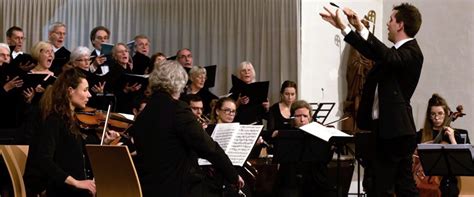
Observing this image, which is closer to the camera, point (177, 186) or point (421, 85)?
point (177, 186)

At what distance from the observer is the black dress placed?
4.47m

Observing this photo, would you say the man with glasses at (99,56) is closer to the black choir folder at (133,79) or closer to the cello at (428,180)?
the black choir folder at (133,79)

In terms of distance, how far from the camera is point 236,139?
592 centimetres

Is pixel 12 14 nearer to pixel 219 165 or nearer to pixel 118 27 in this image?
pixel 118 27

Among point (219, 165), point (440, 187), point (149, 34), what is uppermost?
point (149, 34)


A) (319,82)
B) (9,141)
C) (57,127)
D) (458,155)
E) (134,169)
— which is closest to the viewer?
(134,169)

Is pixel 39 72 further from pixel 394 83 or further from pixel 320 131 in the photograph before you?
pixel 394 83

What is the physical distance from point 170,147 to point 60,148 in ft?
2.29

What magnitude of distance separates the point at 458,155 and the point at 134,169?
125 inches

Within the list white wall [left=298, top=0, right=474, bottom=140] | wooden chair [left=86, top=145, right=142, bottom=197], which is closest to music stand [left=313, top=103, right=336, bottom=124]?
white wall [left=298, top=0, right=474, bottom=140]

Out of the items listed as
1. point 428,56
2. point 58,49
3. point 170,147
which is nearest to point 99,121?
point 58,49

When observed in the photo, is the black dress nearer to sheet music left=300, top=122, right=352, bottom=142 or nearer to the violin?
the violin

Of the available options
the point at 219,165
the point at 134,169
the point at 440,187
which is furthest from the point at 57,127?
the point at 440,187

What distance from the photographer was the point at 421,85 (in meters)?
10.0
